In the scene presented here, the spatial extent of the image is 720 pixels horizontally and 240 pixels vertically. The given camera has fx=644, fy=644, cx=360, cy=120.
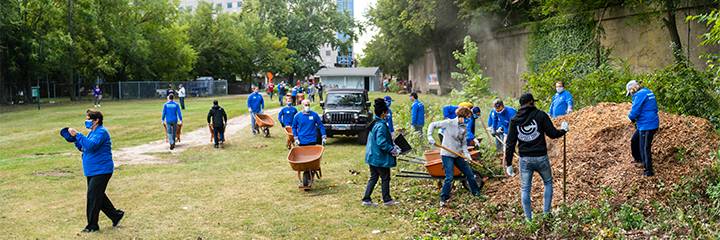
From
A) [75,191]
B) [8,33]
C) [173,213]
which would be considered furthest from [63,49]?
[173,213]

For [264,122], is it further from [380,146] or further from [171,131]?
[380,146]

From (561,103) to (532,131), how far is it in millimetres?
6512

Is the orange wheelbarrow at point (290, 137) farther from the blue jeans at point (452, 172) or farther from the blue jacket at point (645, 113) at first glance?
the blue jacket at point (645, 113)

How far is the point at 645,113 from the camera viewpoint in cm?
960

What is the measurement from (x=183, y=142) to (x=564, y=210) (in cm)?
1529

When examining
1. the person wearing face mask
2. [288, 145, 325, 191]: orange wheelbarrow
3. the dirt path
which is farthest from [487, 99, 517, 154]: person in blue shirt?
the dirt path

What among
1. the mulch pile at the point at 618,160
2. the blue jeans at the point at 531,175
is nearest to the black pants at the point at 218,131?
the mulch pile at the point at 618,160

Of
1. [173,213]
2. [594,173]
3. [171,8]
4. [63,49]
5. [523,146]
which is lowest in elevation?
[173,213]

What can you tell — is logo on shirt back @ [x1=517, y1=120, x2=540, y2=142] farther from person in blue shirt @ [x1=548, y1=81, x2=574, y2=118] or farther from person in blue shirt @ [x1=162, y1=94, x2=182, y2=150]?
person in blue shirt @ [x1=162, y1=94, x2=182, y2=150]

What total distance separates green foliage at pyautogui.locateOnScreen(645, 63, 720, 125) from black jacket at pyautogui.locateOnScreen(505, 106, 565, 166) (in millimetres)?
4960

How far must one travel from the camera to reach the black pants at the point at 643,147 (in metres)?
9.30

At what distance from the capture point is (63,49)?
44.0 metres

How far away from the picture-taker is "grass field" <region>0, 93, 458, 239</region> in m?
9.17

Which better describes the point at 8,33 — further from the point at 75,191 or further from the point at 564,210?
the point at 564,210
